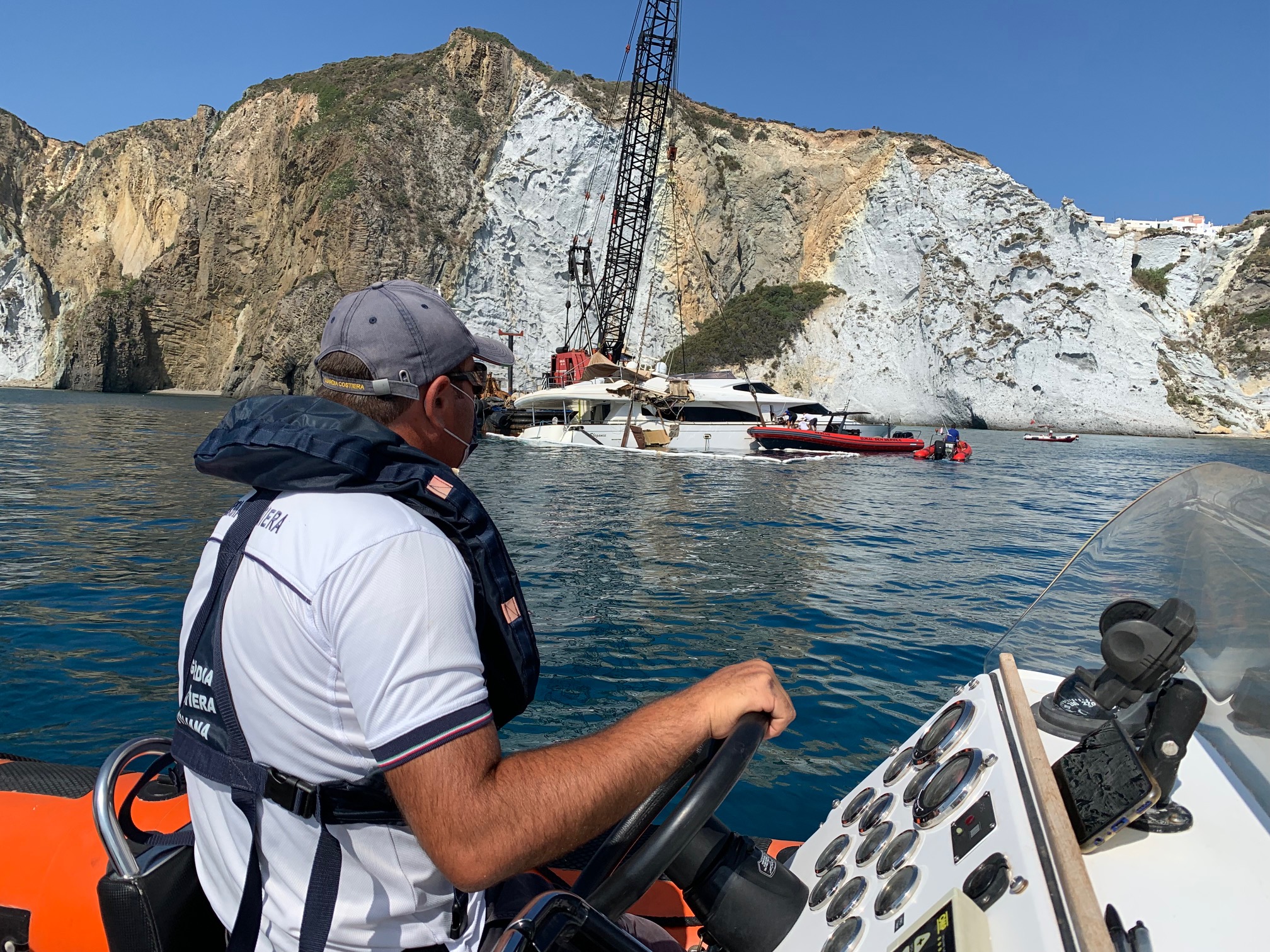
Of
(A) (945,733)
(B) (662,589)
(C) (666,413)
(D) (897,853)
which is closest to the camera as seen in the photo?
(D) (897,853)

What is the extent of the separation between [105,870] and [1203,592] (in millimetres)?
2634

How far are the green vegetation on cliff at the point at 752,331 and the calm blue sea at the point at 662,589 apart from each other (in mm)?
32652

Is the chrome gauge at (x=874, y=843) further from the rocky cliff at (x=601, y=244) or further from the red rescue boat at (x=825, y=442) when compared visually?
the rocky cliff at (x=601, y=244)

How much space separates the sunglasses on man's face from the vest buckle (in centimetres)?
78

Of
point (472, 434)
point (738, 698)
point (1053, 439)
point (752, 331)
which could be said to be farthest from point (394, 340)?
point (752, 331)

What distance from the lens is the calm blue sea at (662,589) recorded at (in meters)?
4.58

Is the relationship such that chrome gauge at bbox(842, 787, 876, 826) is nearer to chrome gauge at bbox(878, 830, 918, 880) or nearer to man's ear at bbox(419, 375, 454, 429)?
chrome gauge at bbox(878, 830, 918, 880)

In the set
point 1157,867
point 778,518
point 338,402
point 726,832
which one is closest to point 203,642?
point 338,402

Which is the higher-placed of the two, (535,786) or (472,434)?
(472,434)

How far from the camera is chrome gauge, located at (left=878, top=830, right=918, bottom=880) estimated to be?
5.12 ft

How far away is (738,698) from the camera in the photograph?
145cm

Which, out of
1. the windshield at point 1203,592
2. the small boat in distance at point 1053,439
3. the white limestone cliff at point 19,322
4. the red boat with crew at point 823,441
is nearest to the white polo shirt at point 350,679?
the windshield at point 1203,592

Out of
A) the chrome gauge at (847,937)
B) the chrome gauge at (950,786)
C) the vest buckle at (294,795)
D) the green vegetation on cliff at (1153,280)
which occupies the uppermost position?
the green vegetation on cliff at (1153,280)

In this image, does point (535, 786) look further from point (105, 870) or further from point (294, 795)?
point (105, 870)
